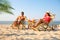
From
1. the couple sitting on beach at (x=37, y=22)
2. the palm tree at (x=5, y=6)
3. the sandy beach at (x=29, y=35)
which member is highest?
the palm tree at (x=5, y=6)

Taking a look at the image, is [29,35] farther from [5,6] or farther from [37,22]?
[37,22]

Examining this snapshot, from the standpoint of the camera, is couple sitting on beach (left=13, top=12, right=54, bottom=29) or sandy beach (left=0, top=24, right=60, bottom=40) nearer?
sandy beach (left=0, top=24, right=60, bottom=40)

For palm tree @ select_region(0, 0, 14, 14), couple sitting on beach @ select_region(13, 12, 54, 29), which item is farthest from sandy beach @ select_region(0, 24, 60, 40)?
couple sitting on beach @ select_region(13, 12, 54, 29)

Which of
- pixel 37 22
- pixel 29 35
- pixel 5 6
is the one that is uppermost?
pixel 5 6

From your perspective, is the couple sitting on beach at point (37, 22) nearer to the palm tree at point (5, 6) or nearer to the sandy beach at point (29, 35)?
the sandy beach at point (29, 35)

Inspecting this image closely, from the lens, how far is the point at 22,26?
382 inches

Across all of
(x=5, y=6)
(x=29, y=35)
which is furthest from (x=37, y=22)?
(x=5, y=6)

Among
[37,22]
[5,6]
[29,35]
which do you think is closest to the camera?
[5,6]

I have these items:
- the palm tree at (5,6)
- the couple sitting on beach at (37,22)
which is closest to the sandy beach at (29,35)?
the palm tree at (5,6)

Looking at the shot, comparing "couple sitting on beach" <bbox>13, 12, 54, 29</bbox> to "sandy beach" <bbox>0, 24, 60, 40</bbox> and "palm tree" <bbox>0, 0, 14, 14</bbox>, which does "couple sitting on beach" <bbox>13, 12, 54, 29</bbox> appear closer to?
"sandy beach" <bbox>0, 24, 60, 40</bbox>

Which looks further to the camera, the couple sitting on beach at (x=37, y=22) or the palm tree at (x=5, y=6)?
the couple sitting on beach at (x=37, y=22)

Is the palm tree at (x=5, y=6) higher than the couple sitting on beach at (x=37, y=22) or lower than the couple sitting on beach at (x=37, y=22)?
higher

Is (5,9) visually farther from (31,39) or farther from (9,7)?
(31,39)

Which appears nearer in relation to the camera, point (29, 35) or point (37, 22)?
point (29, 35)
